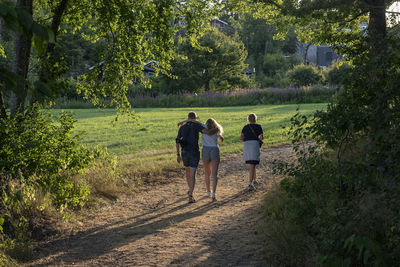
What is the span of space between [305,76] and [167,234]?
40.6 metres

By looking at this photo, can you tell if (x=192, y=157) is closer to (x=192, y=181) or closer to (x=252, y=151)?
(x=192, y=181)

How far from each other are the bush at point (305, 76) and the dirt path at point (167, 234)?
3675cm

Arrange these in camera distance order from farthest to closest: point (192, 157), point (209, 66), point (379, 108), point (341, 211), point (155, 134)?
1. point (209, 66)
2. point (155, 134)
3. point (192, 157)
4. point (379, 108)
5. point (341, 211)

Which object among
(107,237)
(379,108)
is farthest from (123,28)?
(379,108)

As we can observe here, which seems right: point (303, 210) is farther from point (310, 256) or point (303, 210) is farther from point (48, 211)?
point (48, 211)

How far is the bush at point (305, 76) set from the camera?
44.6 metres

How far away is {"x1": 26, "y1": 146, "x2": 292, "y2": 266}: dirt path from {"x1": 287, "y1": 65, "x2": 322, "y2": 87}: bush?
36.7m

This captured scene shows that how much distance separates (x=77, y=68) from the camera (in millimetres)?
55406

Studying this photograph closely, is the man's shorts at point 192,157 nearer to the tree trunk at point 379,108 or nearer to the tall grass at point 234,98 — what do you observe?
the tree trunk at point 379,108

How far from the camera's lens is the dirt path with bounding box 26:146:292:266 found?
5.90 m

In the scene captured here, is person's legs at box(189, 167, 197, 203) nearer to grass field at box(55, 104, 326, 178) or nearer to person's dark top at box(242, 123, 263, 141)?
person's dark top at box(242, 123, 263, 141)

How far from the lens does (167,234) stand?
22.7 ft

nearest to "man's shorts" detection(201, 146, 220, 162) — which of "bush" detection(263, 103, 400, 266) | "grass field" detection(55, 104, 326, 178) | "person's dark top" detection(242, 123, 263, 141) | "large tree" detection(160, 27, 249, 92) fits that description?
"person's dark top" detection(242, 123, 263, 141)

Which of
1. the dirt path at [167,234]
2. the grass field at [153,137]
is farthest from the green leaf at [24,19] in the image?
the grass field at [153,137]
